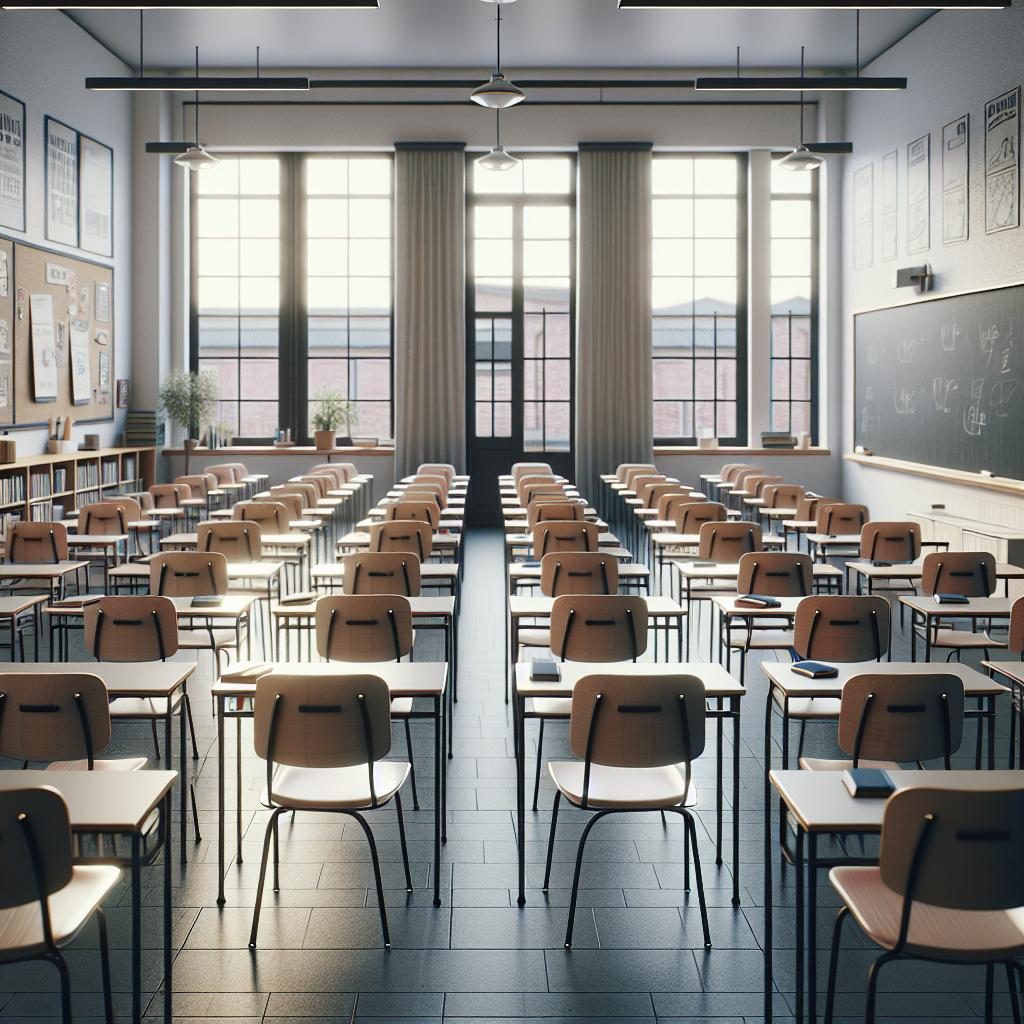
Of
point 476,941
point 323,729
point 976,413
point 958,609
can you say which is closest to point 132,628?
point 323,729

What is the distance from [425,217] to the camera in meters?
16.3

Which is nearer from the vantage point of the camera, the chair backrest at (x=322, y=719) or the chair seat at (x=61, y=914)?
the chair seat at (x=61, y=914)

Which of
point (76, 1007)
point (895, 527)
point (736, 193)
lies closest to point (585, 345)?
point (736, 193)

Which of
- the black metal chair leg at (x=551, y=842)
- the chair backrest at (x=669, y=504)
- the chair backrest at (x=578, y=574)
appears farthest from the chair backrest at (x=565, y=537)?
the black metal chair leg at (x=551, y=842)

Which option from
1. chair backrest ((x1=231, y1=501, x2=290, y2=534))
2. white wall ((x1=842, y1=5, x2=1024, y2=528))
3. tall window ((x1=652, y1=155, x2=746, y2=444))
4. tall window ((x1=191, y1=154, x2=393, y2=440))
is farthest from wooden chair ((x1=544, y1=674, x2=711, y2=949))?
tall window ((x1=191, y1=154, x2=393, y2=440))

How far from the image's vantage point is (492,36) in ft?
47.3

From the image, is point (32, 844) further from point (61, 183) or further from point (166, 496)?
point (61, 183)

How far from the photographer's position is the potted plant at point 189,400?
625 inches

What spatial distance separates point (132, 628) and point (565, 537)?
11.8 feet

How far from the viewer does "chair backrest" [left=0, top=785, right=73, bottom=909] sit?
2523 millimetres

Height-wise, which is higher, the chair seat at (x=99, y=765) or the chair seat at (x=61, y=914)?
the chair seat at (x=99, y=765)

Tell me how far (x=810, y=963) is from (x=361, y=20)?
43.0ft

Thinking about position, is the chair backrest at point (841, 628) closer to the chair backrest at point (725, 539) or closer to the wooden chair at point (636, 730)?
the wooden chair at point (636, 730)

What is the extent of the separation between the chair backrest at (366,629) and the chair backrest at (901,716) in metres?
2.16
